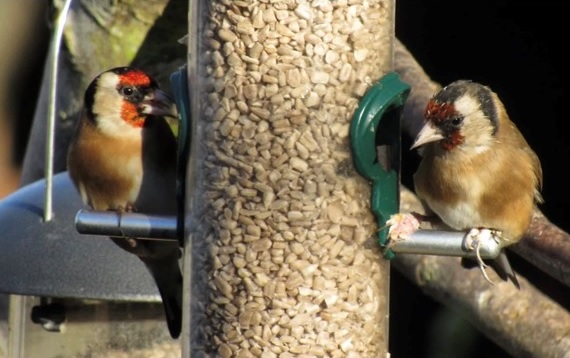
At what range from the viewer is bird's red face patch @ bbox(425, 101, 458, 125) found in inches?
181

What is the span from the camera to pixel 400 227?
13.5ft

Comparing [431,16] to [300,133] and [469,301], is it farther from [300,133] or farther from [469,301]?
[300,133]

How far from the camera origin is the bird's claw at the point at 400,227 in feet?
13.5

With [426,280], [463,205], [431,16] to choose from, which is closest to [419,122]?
[426,280]

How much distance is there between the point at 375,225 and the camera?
414 cm

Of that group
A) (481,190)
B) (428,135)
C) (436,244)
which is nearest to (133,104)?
(428,135)

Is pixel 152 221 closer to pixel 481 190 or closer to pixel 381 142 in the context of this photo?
pixel 381 142

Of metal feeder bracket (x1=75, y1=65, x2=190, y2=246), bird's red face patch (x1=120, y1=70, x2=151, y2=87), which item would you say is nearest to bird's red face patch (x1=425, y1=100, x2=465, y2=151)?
metal feeder bracket (x1=75, y1=65, x2=190, y2=246)

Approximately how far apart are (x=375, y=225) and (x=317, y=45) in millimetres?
489

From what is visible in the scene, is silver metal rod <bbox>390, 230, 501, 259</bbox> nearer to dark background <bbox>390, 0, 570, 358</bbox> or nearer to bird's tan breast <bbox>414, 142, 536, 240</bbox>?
bird's tan breast <bbox>414, 142, 536, 240</bbox>

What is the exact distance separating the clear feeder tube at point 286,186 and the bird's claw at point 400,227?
1.8 inches

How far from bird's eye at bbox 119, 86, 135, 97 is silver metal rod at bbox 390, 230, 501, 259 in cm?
112

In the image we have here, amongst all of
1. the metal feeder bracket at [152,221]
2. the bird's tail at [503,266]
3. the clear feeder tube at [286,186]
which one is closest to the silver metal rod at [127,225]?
the metal feeder bracket at [152,221]

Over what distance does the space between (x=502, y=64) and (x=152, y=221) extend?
3574 mm
